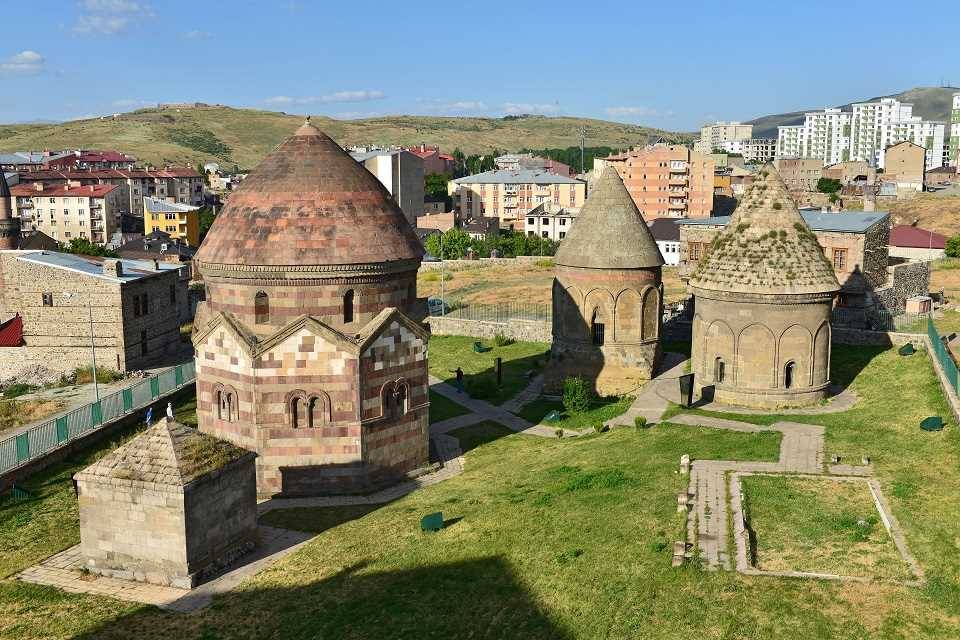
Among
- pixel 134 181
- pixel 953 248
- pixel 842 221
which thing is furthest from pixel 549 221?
pixel 842 221

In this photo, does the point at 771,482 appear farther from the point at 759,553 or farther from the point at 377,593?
the point at 377,593

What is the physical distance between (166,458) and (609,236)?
21354 mm

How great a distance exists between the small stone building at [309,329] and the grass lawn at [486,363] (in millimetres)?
11493

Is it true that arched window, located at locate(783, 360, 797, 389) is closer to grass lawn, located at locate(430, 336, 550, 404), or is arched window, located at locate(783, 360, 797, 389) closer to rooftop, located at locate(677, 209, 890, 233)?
grass lawn, located at locate(430, 336, 550, 404)

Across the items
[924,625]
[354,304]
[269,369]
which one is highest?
[354,304]

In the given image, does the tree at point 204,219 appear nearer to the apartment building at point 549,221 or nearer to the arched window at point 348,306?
the apartment building at point 549,221

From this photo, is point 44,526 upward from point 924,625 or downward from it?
downward

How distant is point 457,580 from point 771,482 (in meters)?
8.72

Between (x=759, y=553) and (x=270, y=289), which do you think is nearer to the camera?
(x=759, y=553)

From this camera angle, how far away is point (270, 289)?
26312 millimetres

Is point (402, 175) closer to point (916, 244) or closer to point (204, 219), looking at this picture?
point (204, 219)

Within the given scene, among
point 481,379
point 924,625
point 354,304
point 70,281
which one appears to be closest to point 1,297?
point 70,281

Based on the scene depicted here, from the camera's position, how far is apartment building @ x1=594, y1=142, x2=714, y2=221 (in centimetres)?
11025

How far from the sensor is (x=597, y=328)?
36750 mm
